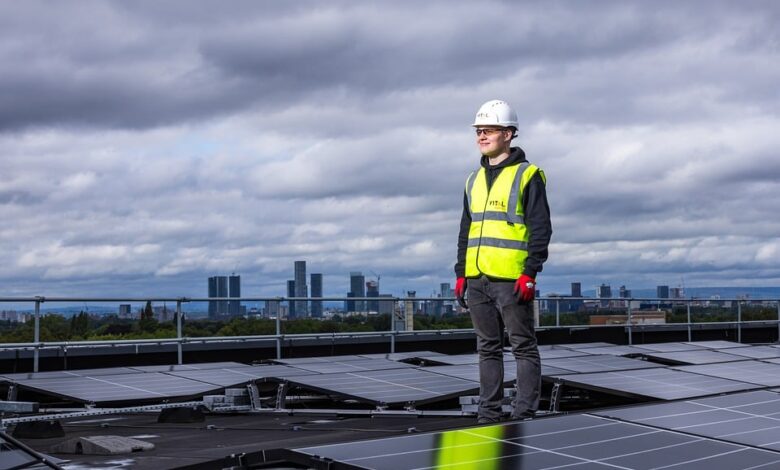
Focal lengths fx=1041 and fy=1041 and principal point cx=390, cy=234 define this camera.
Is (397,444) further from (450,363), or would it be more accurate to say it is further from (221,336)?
(221,336)

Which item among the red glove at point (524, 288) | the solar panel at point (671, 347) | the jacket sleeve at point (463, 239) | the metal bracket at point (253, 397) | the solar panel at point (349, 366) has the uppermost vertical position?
the jacket sleeve at point (463, 239)

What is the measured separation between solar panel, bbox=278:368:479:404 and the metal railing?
3354mm

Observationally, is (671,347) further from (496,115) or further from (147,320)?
(496,115)

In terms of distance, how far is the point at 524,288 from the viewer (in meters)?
5.91

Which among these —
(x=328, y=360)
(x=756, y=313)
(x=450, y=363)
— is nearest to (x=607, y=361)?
(x=450, y=363)

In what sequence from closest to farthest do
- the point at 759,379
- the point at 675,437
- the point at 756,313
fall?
1. the point at 675,437
2. the point at 759,379
3. the point at 756,313

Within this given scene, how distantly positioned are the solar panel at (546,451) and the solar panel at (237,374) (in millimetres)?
4093

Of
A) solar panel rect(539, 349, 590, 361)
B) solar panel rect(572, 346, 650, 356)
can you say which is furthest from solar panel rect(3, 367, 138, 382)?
solar panel rect(572, 346, 650, 356)

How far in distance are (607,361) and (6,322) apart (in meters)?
5.78

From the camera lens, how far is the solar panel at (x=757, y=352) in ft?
39.0

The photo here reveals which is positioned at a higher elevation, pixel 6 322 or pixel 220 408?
pixel 6 322

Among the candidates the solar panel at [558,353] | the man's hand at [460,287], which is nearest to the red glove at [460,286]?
the man's hand at [460,287]

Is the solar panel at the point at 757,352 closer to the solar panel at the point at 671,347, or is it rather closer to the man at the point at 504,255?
the solar panel at the point at 671,347

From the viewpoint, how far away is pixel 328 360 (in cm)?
1042
